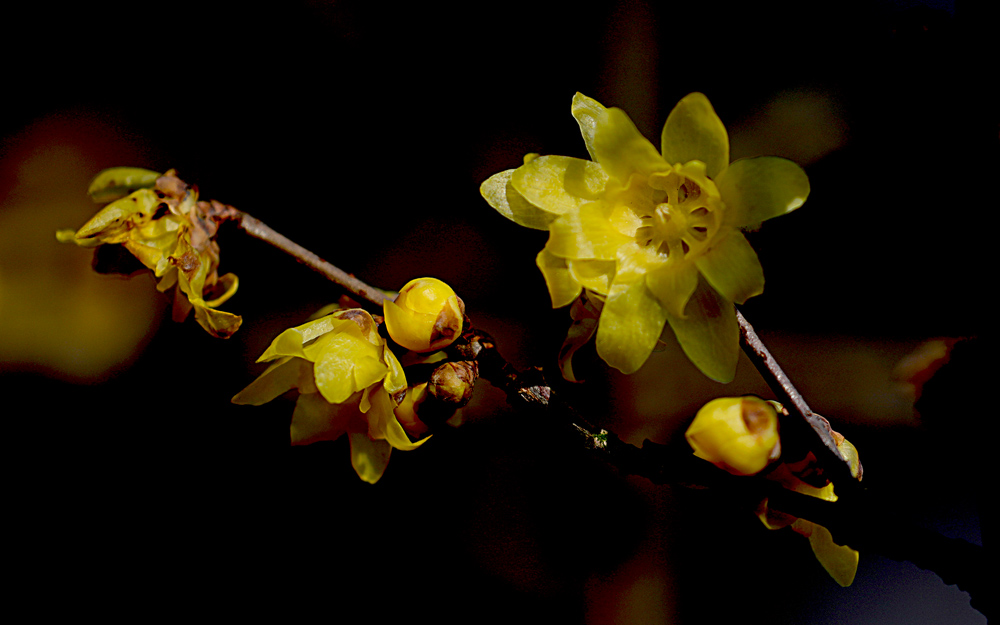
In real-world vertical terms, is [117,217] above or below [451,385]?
above

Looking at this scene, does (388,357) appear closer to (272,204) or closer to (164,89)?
(272,204)

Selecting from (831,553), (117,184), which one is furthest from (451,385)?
(117,184)

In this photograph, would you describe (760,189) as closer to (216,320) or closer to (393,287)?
(216,320)

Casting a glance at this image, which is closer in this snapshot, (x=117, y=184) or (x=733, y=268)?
(x=733, y=268)

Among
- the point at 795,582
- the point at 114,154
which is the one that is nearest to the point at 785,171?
the point at 795,582

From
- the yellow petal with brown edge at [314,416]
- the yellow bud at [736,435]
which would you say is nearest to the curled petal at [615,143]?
the yellow bud at [736,435]

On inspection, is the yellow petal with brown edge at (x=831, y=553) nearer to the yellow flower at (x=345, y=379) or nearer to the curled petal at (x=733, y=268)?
the curled petal at (x=733, y=268)

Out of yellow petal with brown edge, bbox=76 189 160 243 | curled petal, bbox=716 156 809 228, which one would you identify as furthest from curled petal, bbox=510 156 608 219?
yellow petal with brown edge, bbox=76 189 160 243
